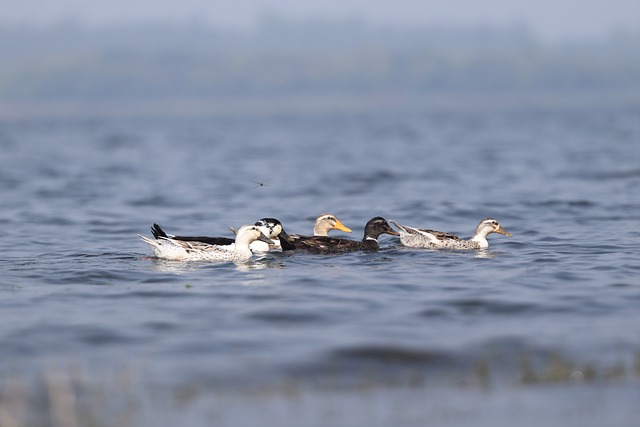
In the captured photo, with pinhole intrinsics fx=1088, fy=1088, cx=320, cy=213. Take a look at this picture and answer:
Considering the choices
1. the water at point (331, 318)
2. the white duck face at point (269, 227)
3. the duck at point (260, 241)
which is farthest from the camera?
the white duck face at point (269, 227)

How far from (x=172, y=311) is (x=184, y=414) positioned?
15.1ft

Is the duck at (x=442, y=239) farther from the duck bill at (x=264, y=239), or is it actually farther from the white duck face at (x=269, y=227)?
the duck bill at (x=264, y=239)

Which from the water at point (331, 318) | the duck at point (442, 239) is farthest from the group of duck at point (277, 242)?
the water at point (331, 318)

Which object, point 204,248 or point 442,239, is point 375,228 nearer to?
point 442,239

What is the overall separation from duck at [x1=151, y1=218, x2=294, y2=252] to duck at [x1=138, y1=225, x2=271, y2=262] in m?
0.07

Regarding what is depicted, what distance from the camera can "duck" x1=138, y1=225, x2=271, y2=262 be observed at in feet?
60.4

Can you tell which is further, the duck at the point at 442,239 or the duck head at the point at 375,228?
the duck head at the point at 375,228

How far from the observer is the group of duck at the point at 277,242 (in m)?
18.5

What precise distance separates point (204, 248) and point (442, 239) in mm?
4496

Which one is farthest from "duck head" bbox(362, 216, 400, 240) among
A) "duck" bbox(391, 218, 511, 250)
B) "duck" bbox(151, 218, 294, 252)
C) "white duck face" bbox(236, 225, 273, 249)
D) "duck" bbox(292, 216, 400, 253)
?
"white duck face" bbox(236, 225, 273, 249)

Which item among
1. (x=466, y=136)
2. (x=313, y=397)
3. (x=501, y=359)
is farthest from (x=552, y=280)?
(x=466, y=136)

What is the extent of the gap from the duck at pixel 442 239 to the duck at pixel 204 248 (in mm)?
2990

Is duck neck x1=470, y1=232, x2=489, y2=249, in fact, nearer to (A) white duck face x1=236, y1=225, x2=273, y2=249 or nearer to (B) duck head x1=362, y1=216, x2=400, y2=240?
(B) duck head x1=362, y1=216, x2=400, y2=240

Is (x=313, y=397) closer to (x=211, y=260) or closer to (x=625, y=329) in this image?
(x=625, y=329)
